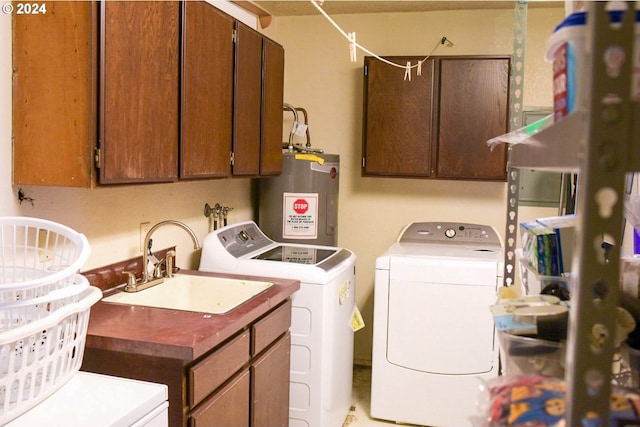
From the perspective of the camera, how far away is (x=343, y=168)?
153 inches

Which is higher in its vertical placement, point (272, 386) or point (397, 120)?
point (397, 120)

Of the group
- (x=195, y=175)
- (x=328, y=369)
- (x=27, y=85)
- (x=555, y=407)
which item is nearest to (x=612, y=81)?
(x=555, y=407)

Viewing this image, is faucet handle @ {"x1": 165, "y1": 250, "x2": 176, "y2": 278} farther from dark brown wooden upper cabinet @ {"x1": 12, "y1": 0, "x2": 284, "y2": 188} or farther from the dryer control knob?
the dryer control knob

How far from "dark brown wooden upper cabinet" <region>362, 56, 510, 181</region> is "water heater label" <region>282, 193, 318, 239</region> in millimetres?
504

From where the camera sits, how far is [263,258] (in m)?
2.82

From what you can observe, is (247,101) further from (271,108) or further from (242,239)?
(242,239)

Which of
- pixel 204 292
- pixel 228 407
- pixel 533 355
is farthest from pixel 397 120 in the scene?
pixel 533 355

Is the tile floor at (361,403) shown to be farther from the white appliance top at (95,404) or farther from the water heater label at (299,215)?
the white appliance top at (95,404)

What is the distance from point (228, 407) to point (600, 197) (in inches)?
66.5

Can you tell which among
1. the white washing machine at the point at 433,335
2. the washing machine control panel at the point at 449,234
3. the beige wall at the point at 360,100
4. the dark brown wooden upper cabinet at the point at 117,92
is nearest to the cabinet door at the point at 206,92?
the dark brown wooden upper cabinet at the point at 117,92

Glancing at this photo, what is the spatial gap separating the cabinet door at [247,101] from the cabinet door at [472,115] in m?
1.20

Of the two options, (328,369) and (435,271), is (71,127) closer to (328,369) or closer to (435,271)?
(328,369)

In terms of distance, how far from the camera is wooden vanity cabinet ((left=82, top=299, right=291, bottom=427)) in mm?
1651

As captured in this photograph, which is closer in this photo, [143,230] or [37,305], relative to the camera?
[37,305]
